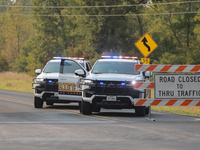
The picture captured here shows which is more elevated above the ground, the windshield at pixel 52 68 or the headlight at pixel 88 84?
the windshield at pixel 52 68

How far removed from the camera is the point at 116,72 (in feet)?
52.6

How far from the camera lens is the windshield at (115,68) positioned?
16094 mm

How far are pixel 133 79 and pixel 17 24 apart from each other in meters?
95.6

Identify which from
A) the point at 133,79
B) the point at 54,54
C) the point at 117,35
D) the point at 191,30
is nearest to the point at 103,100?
the point at 133,79

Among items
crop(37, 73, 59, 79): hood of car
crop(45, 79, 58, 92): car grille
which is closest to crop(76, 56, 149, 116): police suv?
crop(45, 79, 58, 92): car grille

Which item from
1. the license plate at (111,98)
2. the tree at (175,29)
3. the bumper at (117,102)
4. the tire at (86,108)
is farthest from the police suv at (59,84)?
the tree at (175,29)

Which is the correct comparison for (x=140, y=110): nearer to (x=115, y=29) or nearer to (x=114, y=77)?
(x=114, y=77)

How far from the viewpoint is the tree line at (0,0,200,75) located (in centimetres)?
5556

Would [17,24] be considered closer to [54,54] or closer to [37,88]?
[54,54]

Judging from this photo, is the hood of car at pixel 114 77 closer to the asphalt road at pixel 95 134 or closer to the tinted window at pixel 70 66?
the asphalt road at pixel 95 134

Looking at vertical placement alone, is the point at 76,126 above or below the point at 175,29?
below

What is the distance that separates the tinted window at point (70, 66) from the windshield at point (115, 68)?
2.07m

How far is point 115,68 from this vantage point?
16234mm

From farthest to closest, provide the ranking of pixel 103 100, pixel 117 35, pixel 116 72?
pixel 117 35 < pixel 116 72 < pixel 103 100
